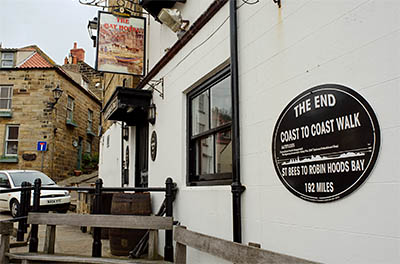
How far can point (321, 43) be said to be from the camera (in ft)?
7.78

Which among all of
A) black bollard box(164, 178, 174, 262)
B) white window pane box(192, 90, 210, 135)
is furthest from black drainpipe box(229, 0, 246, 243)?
black bollard box(164, 178, 174, 262)

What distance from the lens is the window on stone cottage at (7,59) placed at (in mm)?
19141

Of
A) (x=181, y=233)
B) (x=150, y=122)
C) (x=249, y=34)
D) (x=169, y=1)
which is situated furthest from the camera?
(x=150, y=122)

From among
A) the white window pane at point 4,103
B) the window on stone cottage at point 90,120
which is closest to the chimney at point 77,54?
the window on stone cottage at point 90,120

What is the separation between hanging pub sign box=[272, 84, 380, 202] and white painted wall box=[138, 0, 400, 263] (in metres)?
0.06

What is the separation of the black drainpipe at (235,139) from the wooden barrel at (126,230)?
2009 millimetres

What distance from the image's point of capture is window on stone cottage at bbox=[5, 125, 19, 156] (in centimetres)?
1722

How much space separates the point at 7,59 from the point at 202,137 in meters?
18.7

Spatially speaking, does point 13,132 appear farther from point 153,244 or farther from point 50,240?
point 153,244

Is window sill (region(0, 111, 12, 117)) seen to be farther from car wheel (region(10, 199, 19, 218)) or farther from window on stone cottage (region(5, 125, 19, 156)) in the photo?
car wheel (region(10, 199, 19, 218))

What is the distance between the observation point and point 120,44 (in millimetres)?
6031

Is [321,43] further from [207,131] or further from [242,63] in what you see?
[207,131]

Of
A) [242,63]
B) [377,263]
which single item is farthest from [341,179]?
[242,63]

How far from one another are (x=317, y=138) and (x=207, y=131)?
1.94m
